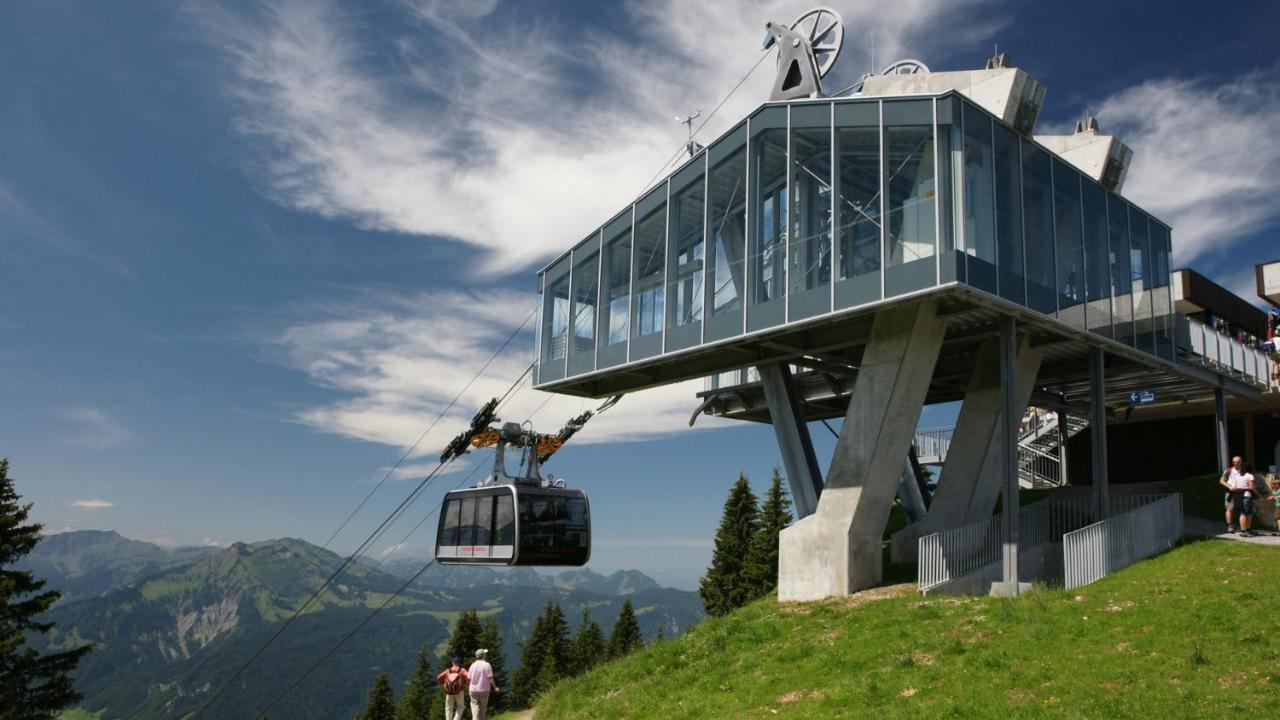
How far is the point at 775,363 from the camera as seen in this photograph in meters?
27.4

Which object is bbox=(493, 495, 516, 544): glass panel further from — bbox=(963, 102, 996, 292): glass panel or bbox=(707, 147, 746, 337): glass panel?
bbox=(963, 102, 996, 292): glass panel

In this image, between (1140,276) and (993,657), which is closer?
(993,657)

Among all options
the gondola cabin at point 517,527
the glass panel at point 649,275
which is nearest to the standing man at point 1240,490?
the glass panel at point 649,275

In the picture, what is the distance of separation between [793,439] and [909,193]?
8.50 m

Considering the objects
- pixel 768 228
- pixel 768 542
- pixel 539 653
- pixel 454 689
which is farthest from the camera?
pixel 539 653

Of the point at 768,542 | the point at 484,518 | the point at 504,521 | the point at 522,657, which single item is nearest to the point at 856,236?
the point at 504,521

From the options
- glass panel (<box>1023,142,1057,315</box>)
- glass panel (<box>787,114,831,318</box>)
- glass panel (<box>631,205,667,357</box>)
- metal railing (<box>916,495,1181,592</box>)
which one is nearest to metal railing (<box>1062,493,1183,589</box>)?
metal railing (<box>916,495,1181,592</box>)

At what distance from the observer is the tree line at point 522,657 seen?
74.6 metres

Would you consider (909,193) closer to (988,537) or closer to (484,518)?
(988,537)

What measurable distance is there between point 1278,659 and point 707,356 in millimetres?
17793

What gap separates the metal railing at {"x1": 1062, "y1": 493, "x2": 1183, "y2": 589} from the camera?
20.6 metres

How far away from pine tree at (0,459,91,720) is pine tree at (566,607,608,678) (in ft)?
160

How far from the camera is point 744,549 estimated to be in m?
66.2

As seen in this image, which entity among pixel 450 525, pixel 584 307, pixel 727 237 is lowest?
pixel 450 525
